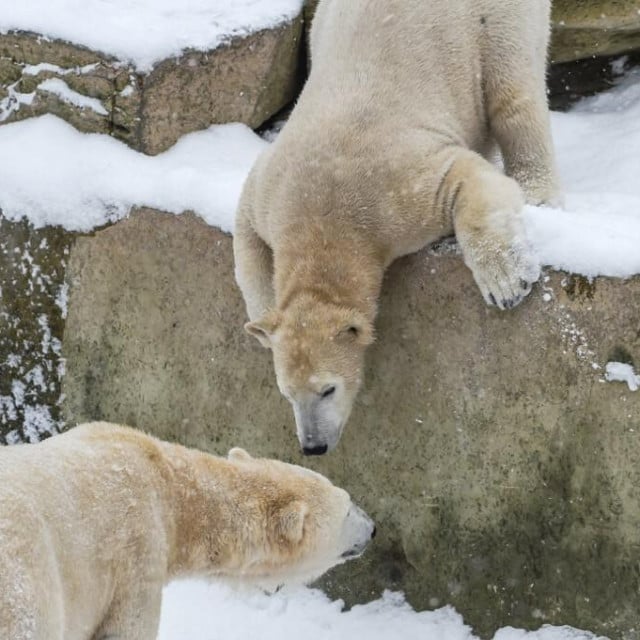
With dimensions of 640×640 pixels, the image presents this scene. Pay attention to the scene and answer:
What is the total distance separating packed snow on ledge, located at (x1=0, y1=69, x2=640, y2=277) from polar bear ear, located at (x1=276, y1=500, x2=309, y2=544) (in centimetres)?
151

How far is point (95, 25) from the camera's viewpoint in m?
6.28

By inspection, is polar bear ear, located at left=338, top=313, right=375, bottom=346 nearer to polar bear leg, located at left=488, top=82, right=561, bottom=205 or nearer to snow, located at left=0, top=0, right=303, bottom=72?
polar bear leg, located at left=488, top=82, right=561, bottom=205

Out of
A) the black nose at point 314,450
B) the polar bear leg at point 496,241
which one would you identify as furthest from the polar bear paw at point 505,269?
the black nose at point 314,450

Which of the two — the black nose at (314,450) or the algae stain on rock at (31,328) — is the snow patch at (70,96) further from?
the black nose at (314,450)

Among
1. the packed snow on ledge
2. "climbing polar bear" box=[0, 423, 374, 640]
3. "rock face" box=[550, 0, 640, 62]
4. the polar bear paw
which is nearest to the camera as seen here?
"climbing polar bear" box=[0, 423, 374, 640]

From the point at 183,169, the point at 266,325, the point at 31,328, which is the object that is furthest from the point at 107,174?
the point at 266,325

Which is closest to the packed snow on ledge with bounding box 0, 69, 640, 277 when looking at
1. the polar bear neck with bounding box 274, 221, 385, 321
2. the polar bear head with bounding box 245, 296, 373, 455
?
the polar bear neck with bounding box 274, 221, 385, 321

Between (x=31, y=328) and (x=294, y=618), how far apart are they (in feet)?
6.44

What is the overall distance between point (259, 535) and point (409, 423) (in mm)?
945

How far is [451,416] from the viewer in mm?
4977

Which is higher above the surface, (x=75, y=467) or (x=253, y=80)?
(x=253, y=80)

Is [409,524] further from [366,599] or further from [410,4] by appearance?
[410,4]

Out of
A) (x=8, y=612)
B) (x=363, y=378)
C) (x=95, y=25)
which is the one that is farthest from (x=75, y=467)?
(x=95, y=25)

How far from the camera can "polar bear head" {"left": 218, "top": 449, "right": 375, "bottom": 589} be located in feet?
14.6
